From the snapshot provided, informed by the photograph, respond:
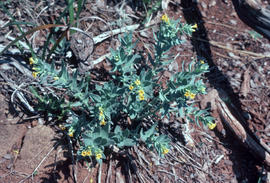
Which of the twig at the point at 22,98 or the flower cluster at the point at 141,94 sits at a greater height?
the flower cluster at the point at 141,94

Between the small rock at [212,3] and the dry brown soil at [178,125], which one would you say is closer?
the dry brown soil at [178,125]

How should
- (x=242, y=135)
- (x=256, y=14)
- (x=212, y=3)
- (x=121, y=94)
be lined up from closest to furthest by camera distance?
1. (x=121, y=94)
2. (x=242, y=135)
3. (x=256, y=14)
4. (x=212, y=3)

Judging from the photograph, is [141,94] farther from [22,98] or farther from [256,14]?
[256,14]

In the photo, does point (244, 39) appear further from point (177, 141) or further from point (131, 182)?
point (131, 182)

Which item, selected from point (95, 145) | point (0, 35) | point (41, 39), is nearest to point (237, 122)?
point (95, 145)

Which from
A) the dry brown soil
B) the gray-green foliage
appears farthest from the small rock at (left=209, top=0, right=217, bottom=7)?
the gray-green foliage

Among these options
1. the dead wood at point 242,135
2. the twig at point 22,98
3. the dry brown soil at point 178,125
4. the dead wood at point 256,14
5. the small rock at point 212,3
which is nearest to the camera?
the dry brown soil at point 178,125

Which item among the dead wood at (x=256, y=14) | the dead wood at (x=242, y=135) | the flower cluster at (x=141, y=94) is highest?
the dead wood at (x=256, y=14)

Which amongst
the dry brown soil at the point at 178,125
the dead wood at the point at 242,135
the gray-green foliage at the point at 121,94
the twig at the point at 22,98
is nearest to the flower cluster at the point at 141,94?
the gray-green foliage at the point at 121,94

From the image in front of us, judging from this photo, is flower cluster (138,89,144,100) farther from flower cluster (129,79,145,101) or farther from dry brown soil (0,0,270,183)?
dry brown soil (0,0,270,183)

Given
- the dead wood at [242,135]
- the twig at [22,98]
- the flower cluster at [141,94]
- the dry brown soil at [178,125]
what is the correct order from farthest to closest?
the dead wood at [242,135], the twig at [22,98], the dry brown soil at [178,125], the flower cluster at [141,94]

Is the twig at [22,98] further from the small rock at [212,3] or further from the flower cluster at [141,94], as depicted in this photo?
the small rock at [212,3]

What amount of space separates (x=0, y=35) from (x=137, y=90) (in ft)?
6.61

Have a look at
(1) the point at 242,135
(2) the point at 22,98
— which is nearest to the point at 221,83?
(1) the point at 242,135
